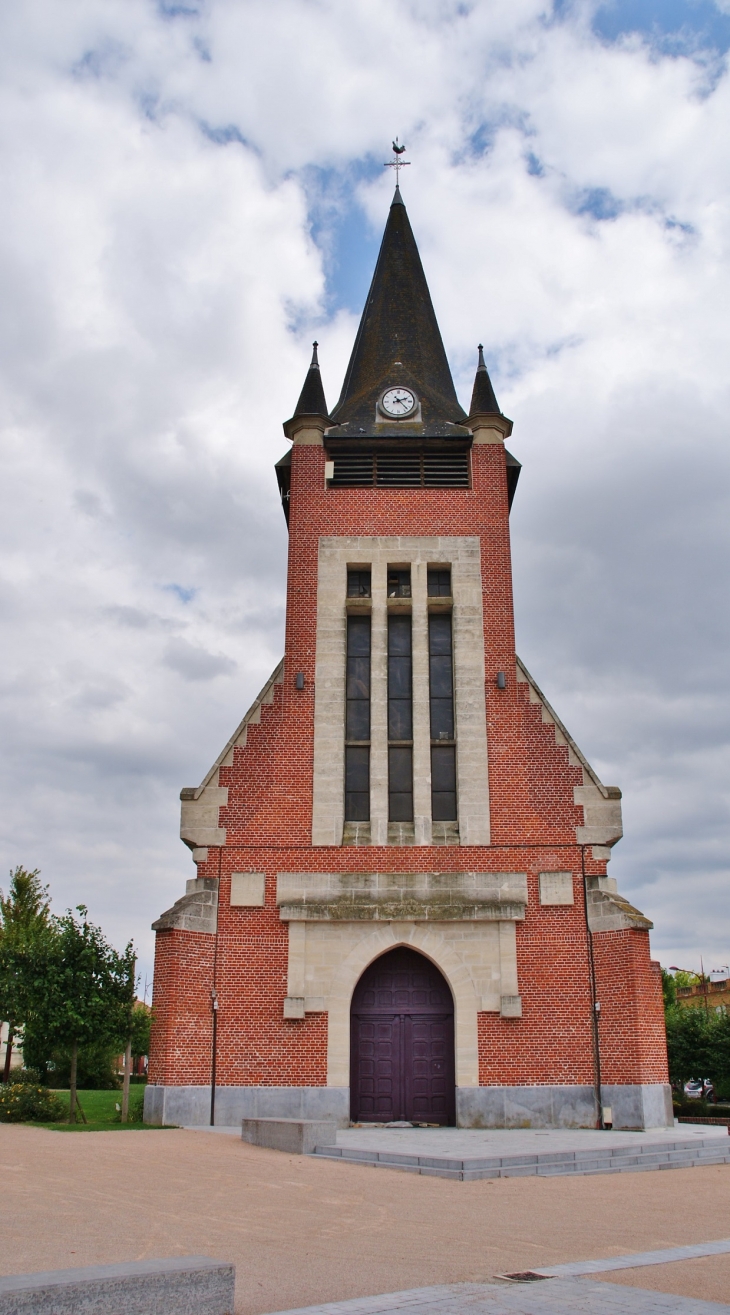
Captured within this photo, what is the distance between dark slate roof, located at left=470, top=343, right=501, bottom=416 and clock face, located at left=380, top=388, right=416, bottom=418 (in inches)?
57.4

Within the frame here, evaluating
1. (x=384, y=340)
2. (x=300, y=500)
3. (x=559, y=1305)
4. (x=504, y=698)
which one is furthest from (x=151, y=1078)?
(x=384, y=340)

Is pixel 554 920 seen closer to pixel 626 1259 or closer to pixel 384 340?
pixel 626 1259

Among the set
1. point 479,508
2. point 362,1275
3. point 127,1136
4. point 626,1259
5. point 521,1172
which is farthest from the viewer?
point 479,508

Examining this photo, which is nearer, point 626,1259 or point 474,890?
point 626,1259

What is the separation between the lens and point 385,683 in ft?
69.1

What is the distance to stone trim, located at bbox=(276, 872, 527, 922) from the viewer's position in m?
18.9

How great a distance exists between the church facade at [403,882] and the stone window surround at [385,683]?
0.15 feet

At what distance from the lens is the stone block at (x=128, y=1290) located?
4730 millimetres

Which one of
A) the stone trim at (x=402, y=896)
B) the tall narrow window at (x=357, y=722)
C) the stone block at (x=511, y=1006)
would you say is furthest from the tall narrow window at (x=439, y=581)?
the stone block at (x=511, y=1006)

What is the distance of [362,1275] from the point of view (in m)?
6.77

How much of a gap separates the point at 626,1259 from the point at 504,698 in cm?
1383

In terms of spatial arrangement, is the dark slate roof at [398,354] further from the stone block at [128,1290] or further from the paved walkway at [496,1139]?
the stone block at [128,1290]

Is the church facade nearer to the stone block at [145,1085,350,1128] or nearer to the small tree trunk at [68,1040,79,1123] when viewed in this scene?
the stone block at [145,1085,350,1128]

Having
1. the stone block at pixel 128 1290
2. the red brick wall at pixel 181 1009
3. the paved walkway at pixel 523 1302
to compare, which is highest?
the red brick wall at pixel 181 1009
